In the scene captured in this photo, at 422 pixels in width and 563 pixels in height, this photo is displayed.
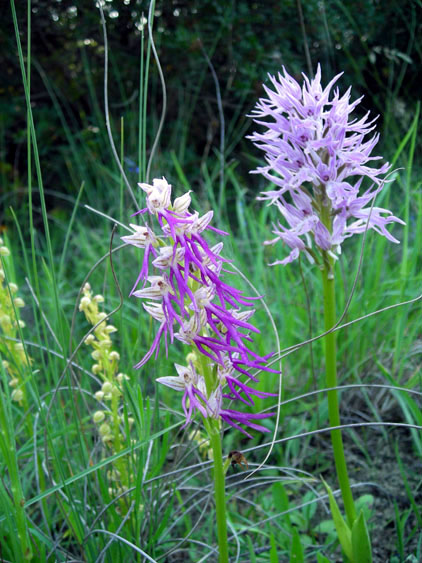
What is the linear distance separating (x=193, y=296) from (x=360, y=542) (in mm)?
703

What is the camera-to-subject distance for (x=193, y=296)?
105cm

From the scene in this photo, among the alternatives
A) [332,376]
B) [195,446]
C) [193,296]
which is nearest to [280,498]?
[195,446]

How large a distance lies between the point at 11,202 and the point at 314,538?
14.5 feet

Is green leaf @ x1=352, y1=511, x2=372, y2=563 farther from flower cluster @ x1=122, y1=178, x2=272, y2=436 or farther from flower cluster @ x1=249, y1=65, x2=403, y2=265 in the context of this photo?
flower cluster @ x1=249, y1=65, x2=403, y2=265

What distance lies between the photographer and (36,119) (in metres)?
5.33

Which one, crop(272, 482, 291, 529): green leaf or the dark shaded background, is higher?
the dark shaded background

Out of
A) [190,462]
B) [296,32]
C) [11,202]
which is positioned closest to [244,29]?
[296,32]

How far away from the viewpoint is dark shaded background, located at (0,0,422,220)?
4.32m

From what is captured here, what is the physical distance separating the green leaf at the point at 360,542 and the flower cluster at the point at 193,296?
404mm

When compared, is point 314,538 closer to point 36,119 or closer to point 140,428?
point 140,428

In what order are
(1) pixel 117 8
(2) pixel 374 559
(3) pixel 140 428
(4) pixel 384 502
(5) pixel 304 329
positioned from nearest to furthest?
(3) pixel 140 428, (2) pixel 374 559, (4) pixel 384 502, (5) pixel 304 329, (1) pixel 117 8

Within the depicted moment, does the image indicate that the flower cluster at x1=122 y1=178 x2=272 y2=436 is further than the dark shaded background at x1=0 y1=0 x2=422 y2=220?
No

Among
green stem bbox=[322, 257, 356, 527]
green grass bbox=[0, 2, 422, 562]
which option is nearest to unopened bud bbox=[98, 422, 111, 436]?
green grass bbox=[0, 2, 422, 562]

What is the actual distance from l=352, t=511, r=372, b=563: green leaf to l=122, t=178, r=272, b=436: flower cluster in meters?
0.40
